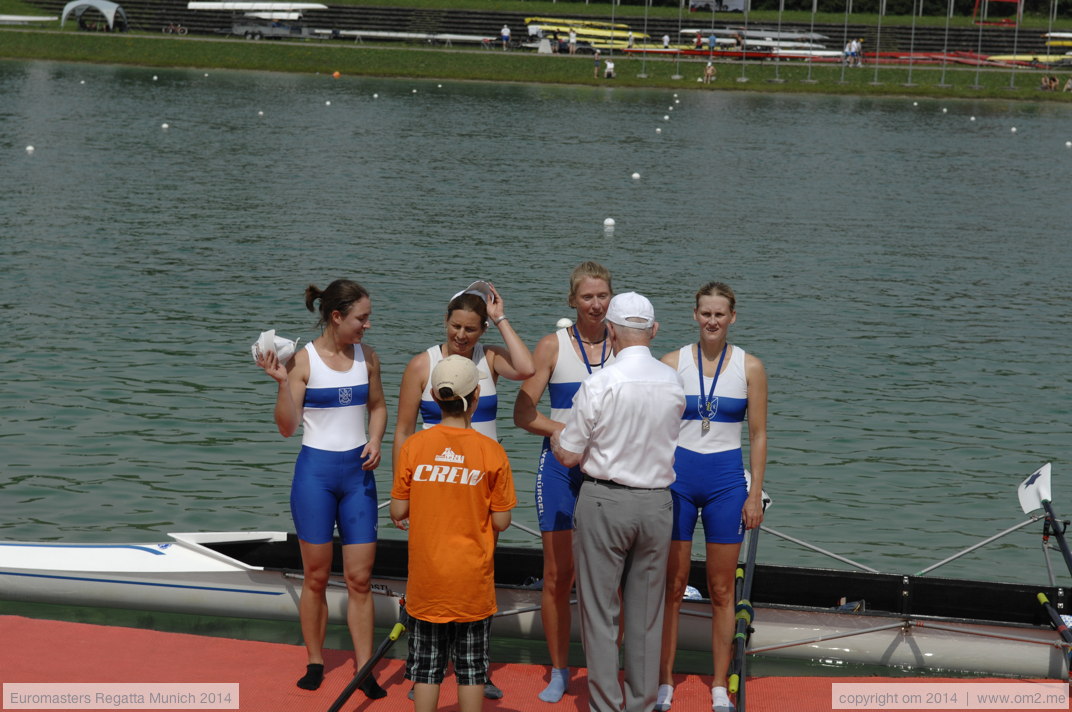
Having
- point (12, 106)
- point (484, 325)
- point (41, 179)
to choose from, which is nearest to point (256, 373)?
point (484, 325)

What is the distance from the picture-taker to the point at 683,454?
6359 mm

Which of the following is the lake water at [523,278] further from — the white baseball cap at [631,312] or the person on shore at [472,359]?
the white baseball cap at [631,312]

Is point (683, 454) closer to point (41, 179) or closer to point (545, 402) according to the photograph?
point (545, 402)

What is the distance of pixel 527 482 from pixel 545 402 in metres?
2.52

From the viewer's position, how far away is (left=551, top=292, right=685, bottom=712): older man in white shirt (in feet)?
18.5

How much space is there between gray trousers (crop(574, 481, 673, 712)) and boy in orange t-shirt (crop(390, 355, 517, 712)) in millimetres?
447

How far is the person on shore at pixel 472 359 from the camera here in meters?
6.11

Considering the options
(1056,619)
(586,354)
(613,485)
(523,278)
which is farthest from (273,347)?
(523,278)

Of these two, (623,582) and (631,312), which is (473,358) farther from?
(623,582)

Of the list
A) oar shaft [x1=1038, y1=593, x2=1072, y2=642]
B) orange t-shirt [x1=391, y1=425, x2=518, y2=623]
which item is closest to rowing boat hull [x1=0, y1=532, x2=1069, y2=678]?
oar shaft [x1=1038, y1=593, x2=1072, y2=642]

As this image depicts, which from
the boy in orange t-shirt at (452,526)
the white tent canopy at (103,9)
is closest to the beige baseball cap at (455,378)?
the boy in orange t-shirt at (452,526)

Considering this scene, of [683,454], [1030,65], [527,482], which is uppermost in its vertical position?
[1030,65]

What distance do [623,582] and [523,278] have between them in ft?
44.3

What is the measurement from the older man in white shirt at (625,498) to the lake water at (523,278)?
426 cm
